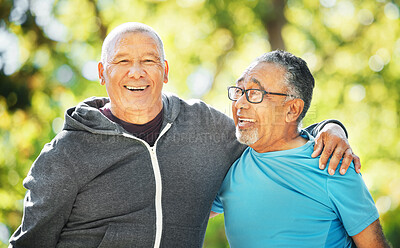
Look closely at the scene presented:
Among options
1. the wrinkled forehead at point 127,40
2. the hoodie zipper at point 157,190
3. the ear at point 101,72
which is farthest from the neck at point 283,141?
the ear at point 101,72

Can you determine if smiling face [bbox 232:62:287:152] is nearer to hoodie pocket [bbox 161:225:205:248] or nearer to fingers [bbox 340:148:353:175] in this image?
fingers [bbox 340:148:353:175]

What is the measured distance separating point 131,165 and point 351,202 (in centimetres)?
105

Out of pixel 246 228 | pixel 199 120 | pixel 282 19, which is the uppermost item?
pixel 282 19

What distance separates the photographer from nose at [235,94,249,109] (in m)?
2.05

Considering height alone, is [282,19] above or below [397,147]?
above

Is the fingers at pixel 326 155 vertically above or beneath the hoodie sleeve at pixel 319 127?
beneath

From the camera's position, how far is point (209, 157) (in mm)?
2160

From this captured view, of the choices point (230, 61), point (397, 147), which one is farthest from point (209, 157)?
point (397, 147)

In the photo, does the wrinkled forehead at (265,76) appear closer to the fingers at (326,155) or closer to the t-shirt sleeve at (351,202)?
the fingers at (326,155)

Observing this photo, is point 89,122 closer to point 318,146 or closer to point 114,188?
point 114,188

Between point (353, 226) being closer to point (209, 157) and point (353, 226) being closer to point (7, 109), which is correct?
point (209, 157)

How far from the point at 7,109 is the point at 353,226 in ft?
16.0

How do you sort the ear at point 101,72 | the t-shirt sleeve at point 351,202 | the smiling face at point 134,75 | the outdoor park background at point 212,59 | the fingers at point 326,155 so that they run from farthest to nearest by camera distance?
the outdoor park background at point 212,59 < the ear at point 101,72 < the smiling face at point 134,75 < the fingers at point 326,155 < the t-shirt sleeve at point 351,202

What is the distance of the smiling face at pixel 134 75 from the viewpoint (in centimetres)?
210
